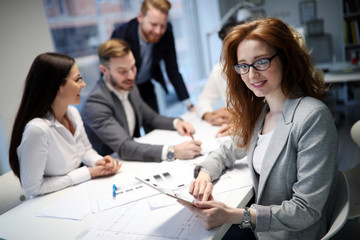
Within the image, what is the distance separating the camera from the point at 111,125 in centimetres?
191

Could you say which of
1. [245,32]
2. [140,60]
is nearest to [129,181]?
[245,32]

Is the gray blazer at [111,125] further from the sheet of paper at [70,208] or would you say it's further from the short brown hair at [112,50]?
the sheet of paper at [70,208]

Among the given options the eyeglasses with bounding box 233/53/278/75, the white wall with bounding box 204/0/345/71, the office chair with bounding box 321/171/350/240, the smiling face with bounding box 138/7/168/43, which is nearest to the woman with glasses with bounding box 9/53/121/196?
the eyeglasses with bounding box 233/53/278/75

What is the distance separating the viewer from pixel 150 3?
2633mm

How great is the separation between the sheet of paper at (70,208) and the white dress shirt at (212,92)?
122 centimetres

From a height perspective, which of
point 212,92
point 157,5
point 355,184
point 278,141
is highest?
point 157,5

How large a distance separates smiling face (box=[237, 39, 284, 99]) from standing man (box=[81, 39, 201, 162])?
1.93ft

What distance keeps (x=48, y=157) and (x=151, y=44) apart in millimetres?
1666

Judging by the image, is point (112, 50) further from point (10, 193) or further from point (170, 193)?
point (170, 193)

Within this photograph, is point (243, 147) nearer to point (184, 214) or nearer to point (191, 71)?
point (184, 214)

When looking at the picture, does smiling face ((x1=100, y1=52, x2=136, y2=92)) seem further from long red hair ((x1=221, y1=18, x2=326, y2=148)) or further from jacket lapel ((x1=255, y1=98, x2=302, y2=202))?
jacket lapel ((x1=255, y1=98, x2=302, y2=202))

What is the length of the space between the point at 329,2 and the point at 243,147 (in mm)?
5297

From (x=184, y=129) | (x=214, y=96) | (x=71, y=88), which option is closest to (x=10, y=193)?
(x=71, y=88)

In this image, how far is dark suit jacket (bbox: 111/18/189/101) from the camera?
108 inches
